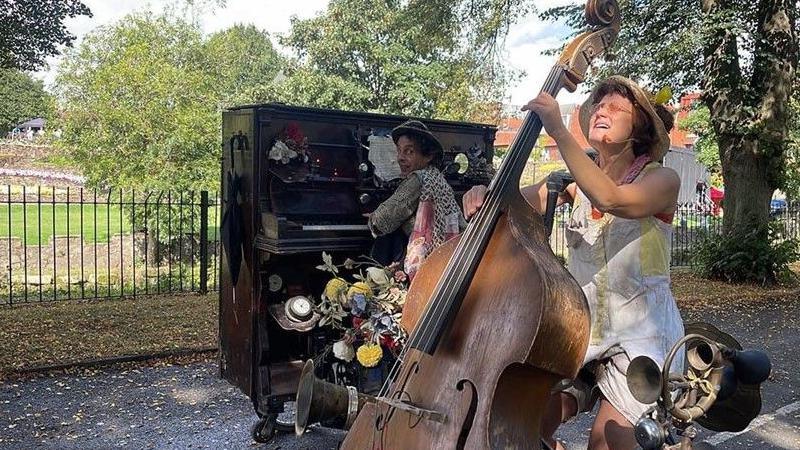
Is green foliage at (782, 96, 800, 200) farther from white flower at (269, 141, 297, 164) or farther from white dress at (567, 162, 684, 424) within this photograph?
white dress at (567, 162, 684, 424)

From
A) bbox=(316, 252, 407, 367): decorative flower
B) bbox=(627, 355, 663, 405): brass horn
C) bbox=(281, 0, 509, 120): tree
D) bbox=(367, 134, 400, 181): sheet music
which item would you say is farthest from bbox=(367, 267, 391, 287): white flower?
bbox=(281, 0, 509, 120): tree

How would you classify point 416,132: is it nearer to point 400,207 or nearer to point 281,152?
point 400,207

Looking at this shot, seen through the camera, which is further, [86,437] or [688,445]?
[86,437]

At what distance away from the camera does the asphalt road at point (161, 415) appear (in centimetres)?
414

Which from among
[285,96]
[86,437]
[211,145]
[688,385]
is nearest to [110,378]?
[86,437]

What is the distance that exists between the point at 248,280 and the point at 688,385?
2983mm

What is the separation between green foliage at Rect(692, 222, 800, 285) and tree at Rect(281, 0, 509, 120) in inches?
280

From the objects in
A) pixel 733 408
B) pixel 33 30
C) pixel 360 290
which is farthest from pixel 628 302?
pixel 33 30

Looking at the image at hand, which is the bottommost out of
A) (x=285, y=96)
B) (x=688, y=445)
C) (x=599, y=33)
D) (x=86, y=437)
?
(x=86, y=437)

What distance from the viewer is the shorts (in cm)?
192

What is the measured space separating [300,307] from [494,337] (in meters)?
2.27

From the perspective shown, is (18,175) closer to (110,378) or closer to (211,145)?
(211,145)

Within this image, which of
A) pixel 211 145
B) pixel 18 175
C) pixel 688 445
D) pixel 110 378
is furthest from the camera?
pixel 18 175

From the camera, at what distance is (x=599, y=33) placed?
215 cm
